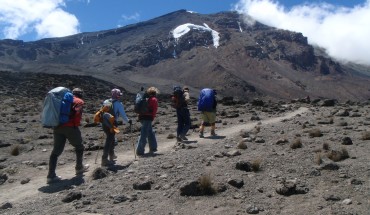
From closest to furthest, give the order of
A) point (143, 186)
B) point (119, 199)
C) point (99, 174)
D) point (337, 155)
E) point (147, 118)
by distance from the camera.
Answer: point (119, 199)
point (143, 186)
point (337, 155)
point (99, 174)
point (147, 118)

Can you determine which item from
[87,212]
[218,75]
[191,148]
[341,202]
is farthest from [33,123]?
[218,75]

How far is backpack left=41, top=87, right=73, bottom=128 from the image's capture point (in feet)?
34.0

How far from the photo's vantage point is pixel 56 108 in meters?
10.4

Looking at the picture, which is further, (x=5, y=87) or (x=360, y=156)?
(x=5, y=87)

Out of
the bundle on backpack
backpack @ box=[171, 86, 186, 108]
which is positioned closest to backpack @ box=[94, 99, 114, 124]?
the bundle on backpack

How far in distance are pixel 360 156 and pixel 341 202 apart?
Result: 330cm

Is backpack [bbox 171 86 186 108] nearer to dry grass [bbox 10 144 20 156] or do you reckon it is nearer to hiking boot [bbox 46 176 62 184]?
dry grass [bbox 10 144 20 156]

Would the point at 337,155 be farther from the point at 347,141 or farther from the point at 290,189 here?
the point at 290,189

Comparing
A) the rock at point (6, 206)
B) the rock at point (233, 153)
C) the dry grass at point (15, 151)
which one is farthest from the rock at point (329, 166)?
the dry grass at point (15, 151)

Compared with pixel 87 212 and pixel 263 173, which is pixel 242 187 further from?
pixel 87 212

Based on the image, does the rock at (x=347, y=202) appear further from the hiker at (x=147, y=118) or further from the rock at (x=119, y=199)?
the hiker at (x=147, y=118)

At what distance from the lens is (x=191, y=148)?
45.8 feet

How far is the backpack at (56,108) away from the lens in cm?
1036

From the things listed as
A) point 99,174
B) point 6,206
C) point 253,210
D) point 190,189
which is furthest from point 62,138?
point 253,210
